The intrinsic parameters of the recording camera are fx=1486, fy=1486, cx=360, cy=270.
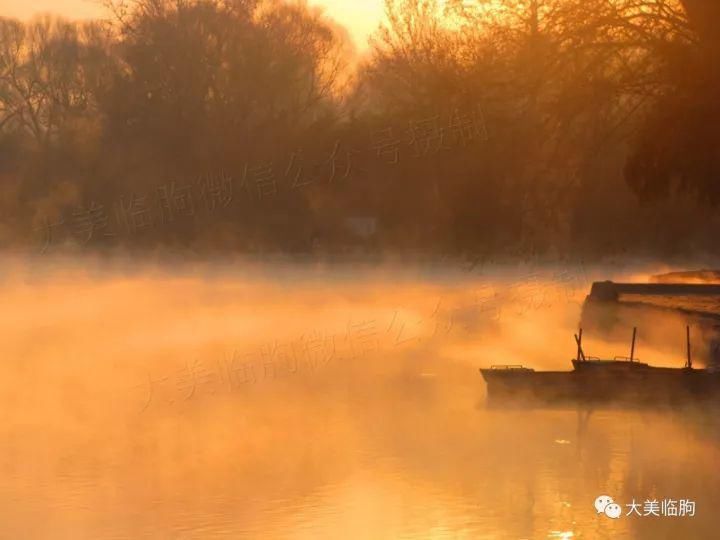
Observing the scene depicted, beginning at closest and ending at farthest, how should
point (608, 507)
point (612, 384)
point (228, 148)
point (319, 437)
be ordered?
point (608, 507)
point (319, 437)
point (612, 384)
point (228, 148)

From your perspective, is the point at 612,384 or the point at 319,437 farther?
the point at 612,384

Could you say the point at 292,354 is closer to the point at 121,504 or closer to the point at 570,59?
the point at 570,59

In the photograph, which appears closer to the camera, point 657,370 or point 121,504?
point 121,504

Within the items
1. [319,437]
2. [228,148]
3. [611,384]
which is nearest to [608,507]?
[319,437]

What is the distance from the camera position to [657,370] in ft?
64.3

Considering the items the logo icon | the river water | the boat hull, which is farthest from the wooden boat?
the logo icon

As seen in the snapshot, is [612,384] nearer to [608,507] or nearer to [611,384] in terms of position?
[611,384]

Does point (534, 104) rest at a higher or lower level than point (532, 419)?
higher

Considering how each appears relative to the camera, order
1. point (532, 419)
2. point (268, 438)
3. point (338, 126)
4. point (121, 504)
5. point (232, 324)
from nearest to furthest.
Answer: point (121, 504) < point (268, 438) < point (532, 419) < point (232, 324) < point (338, 126)

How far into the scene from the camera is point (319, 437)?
17531mm

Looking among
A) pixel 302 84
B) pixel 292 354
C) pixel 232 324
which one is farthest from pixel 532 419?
pixel 302 84

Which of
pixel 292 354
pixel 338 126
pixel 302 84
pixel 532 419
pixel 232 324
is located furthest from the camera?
pixel 302 84

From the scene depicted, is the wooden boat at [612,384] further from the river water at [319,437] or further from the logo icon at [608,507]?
the logo icon at [608,507]

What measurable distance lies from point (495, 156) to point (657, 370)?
3.56 metres
